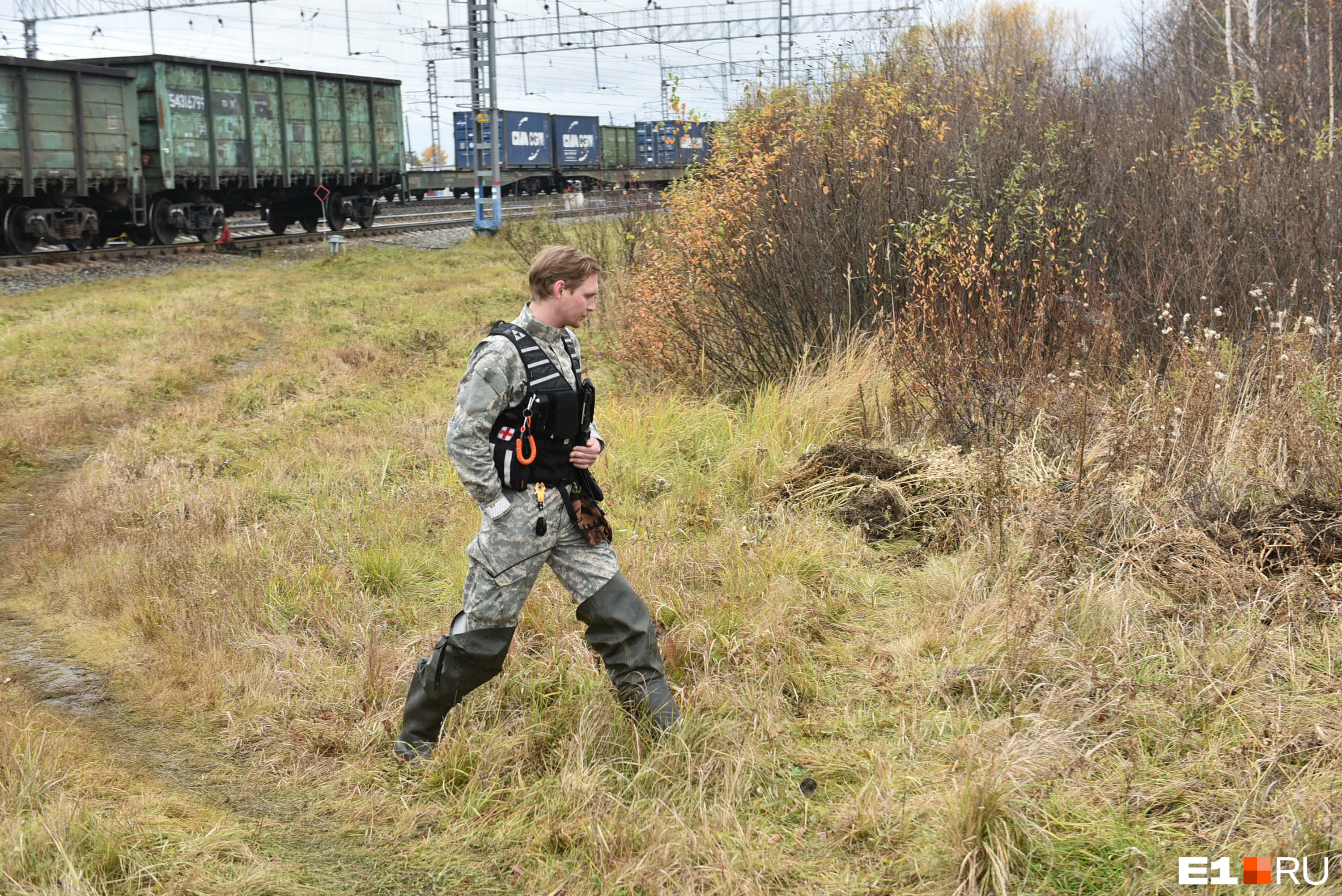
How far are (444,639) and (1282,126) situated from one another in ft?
40.9

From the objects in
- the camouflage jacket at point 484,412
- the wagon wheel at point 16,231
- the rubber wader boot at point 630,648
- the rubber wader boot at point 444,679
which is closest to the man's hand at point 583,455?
the camouflage jacket at point 484,412

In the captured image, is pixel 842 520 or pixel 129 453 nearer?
pixel 842 520

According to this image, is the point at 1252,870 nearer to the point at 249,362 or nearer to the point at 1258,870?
the point at 1258,870

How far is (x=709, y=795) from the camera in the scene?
365 centimetres

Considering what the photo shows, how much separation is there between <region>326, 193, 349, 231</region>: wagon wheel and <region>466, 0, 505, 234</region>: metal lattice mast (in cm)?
381

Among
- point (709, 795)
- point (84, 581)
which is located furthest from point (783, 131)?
point (709, 795)

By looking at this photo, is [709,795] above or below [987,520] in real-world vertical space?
Answer: below

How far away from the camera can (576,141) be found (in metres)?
50.5

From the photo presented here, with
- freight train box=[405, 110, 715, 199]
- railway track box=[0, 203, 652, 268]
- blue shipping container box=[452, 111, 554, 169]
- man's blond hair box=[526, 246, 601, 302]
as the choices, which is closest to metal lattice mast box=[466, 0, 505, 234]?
railway track box=[0, 203, 652, 268]

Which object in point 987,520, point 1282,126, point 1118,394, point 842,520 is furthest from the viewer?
point 1282,126

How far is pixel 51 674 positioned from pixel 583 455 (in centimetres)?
281

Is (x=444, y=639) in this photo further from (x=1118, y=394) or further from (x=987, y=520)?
(x=1118, y=394)

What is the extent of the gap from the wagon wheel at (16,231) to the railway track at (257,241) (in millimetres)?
275

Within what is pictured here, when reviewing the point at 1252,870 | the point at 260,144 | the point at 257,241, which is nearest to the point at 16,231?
the point at 257,241
